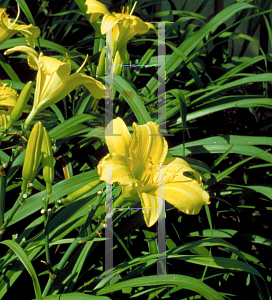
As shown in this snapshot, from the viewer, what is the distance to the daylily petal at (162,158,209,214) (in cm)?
50

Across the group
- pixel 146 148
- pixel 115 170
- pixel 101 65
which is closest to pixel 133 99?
pixel 101 65

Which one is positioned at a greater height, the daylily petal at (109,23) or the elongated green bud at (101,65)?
the daylily petal at (109,23)

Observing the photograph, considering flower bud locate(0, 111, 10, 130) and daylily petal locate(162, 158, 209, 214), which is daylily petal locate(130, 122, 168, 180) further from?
flower bud locate(0, 111, 10, 130)

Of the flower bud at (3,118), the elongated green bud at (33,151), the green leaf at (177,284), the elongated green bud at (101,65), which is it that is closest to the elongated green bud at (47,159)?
the elongated green bud at (33,151)

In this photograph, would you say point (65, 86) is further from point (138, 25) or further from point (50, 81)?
point (138, 25)

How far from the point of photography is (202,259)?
606mm

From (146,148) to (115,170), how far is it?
0.41 feet

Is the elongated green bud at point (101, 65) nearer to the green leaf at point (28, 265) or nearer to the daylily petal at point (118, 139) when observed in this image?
the daylily petal at point (118, 139)

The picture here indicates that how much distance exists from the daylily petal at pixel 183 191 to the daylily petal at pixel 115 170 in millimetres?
83

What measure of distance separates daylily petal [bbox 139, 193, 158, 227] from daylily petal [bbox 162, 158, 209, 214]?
0.05m

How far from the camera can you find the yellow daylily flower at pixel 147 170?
456 mm

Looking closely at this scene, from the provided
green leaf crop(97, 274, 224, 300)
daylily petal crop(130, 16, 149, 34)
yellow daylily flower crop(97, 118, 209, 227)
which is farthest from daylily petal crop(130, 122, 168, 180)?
daylily petal crop(130, 16, 149, 34)

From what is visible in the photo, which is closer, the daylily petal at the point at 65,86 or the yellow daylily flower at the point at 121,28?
the daylily petal at the point at 65,86

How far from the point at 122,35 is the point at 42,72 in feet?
1.01
